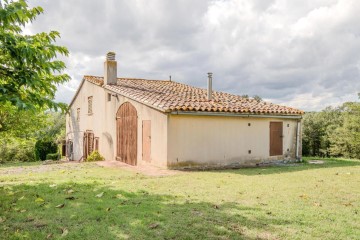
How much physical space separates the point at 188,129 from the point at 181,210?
703 centimetres

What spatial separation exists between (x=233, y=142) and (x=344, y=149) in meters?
33.9

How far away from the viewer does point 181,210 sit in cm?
561

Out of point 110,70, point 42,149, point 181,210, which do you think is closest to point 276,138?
point 110,70

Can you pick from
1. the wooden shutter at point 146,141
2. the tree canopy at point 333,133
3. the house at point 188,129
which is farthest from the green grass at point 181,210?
the tree canopy at point 333,133

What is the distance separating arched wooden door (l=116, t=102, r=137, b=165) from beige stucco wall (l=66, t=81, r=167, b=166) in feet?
1.16

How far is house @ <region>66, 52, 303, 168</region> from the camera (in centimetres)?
1234

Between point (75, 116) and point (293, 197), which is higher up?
point (75, 116)

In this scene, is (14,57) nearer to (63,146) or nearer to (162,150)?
(162,150)

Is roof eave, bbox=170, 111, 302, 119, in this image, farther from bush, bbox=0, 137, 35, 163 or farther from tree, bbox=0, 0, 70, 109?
bush, bbox=0, 137, 35, 163

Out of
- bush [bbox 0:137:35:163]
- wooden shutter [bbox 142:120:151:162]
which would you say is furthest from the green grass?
bush [bbox 0:137:35:163]

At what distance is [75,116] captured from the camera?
24.7 metres

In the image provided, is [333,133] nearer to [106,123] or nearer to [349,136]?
[349,136]

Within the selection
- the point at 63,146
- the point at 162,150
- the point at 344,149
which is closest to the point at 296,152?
the point at 162,150

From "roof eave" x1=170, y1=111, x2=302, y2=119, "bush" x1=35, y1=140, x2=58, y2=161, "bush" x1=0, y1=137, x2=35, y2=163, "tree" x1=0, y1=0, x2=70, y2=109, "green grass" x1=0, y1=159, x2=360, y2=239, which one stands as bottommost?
"bush" x1=0, y1=137, x2=35, y2=163
